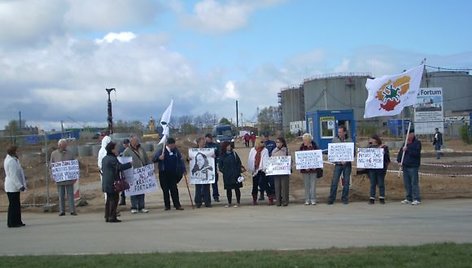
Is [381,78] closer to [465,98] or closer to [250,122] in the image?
[465,98]

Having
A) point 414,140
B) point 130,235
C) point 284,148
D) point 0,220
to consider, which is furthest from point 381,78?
point 0,220

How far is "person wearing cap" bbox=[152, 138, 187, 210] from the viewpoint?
1595cm

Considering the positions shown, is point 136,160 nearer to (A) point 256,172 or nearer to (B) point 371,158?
(A) point 256,172

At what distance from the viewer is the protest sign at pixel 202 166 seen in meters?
16.5

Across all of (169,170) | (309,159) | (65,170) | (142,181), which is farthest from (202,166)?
(65,170)

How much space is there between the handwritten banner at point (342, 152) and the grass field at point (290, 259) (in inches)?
274

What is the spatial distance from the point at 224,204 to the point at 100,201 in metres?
4.78

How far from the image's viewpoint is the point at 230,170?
1617 cm

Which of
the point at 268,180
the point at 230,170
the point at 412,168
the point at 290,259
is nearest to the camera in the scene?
the point at 290,259

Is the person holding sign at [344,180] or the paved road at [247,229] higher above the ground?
the person holding sign at [344,180]

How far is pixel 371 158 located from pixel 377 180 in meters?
0.62

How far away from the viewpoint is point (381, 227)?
11.8 m

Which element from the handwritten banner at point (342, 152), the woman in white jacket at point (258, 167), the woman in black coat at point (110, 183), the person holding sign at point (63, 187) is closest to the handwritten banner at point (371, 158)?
the handwritten banner at point (342, 152)

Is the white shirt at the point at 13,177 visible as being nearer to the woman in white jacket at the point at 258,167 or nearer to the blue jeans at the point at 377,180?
the woman in white jacket at the point at 258,167
